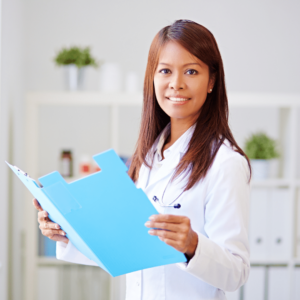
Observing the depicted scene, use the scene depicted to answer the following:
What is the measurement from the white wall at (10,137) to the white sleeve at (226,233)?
56.7 inches

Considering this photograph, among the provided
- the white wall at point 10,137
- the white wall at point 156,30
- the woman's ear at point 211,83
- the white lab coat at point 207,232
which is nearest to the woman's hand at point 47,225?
the white lab coat at point 207,232

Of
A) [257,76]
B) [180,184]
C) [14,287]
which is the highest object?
[257,76]

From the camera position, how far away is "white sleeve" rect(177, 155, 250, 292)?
767mm

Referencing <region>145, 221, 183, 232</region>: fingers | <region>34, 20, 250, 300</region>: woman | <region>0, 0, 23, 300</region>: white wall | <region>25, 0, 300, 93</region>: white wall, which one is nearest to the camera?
<region>145, 221, 183, 232</region>: fingers

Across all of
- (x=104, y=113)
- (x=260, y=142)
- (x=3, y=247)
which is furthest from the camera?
(x=104, y=113)

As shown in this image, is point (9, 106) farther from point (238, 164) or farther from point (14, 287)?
point (238, 164)

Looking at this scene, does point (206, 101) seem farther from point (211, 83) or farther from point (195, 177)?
point (195, 177)

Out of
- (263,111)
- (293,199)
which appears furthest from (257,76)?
(293,199)

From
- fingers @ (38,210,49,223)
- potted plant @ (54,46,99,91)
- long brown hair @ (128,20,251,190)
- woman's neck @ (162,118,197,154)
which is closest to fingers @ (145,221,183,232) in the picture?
long brown hair @ (128,20,251,190)

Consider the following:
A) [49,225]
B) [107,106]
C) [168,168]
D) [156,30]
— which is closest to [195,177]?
[168,168]

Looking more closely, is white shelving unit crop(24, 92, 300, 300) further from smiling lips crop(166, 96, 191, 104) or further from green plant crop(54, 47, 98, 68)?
smiling lips crop(166, 96, 191, 104)

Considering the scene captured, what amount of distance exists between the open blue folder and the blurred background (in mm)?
1383

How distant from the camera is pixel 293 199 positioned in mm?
2258

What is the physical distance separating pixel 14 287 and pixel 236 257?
193 cm
